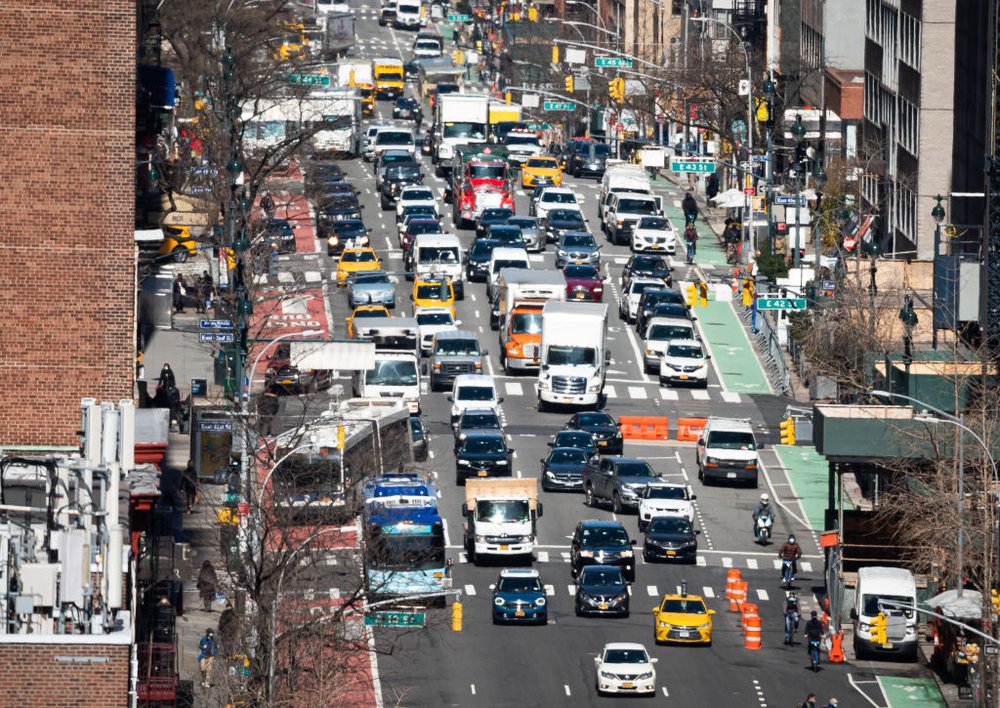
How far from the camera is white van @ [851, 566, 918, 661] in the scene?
66000 millimetres

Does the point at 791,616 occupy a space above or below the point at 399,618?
below

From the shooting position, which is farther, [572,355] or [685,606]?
[572,355]

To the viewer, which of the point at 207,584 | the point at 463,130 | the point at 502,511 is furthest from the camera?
the point at 463,130

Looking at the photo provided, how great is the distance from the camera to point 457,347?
8850 cm

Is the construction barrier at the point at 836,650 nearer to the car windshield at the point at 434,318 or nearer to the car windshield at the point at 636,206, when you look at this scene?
the car windshield at the point at 434,318

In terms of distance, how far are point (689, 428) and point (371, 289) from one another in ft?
56.5

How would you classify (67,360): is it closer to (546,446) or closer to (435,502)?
(435,502)

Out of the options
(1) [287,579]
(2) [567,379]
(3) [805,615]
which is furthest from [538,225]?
(1) [287,579]

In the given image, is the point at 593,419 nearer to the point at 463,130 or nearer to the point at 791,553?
the point at 791,553

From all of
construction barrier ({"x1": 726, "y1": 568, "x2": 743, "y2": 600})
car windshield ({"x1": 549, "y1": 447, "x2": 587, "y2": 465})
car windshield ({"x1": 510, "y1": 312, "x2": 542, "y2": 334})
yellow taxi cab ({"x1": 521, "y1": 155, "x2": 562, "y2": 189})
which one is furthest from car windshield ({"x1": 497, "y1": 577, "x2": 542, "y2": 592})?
yellow taxi cab ({"x1": 521, "y1": 155, "x2": 562, "y2": 189})

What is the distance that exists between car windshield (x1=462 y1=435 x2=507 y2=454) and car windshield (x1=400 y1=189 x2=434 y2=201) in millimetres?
34151

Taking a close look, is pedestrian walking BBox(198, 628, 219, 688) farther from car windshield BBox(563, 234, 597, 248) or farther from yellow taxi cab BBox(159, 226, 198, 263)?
car windshield BBox(563, 234, 597, 248)

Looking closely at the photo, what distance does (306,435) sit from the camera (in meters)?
68.4

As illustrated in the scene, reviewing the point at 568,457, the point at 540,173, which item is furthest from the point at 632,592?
the point at 540,173
